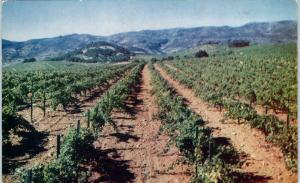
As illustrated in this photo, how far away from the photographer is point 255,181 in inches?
291

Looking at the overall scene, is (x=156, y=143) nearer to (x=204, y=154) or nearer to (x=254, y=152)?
(x=204, y=154)

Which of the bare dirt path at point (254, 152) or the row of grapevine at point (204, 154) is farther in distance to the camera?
the bare dirt path at point (254, 152)

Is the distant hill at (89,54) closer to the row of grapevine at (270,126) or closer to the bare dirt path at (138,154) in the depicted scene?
the row of grapevine at (270,126)

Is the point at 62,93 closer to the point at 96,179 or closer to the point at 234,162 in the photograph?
the point at 96,179

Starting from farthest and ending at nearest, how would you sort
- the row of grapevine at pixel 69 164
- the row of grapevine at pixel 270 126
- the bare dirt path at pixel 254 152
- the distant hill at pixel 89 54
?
the distant hill at pixel 89 54, the row of grapevine at pixel 270 126, the bare dirt path at pixel 254 152, the row of grapevine at pixel 69 164

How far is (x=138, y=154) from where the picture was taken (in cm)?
915

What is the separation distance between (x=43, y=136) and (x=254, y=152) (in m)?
6.15

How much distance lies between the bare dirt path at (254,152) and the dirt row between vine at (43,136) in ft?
14.6

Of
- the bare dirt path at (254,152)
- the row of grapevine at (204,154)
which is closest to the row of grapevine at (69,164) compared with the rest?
the row of grapevine at (204,154)

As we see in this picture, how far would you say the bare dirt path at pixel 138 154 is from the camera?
7847 mm

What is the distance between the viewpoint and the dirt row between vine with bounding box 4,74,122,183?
8.86m

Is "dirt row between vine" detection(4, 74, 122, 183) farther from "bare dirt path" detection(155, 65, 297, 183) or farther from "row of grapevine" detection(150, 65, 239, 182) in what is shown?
"bare dirt path" detection(155, 65, 297, 183)

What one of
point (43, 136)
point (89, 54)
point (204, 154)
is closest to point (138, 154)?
point (204, 154)

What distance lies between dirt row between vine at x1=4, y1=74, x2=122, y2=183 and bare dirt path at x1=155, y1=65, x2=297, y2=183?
14.6 ft
